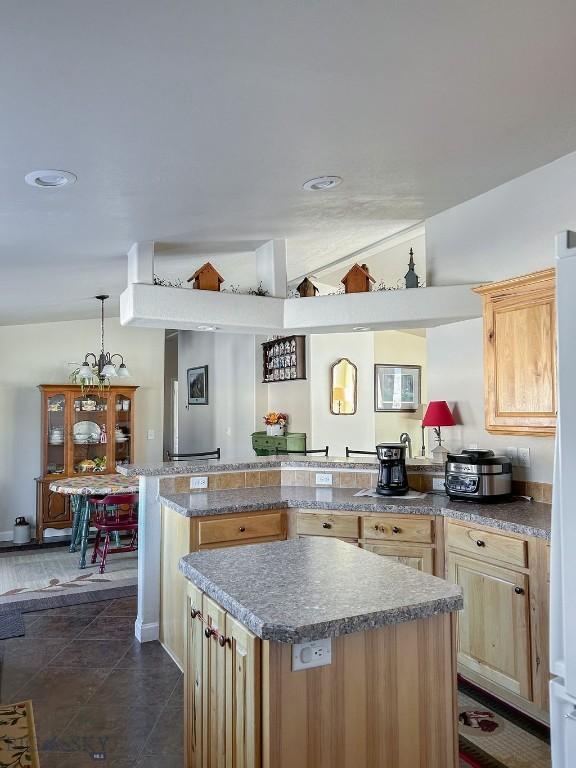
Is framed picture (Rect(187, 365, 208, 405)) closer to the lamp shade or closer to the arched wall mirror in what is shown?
the arched wall mirror

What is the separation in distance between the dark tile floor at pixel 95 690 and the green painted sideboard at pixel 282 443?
3020 millimetres

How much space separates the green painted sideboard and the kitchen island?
4.94m

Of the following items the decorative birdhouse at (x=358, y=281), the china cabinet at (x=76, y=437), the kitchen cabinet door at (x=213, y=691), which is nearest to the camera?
the kitchen cabinet door at (x=213, y=691)

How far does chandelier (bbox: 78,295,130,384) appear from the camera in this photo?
6062 mm

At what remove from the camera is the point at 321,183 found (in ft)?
9.53

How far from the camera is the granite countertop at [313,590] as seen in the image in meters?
1.45

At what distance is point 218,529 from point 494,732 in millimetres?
1638

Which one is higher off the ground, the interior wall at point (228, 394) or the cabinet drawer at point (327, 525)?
the interior wall at point (228, 394)

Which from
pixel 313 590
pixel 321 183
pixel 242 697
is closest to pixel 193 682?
pixel 242 697

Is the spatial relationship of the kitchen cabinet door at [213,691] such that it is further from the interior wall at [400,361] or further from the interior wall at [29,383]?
the interior wall at [400,361]

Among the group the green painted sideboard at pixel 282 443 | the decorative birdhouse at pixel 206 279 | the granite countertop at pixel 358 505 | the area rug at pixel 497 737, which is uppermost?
the decorative birdhouse at pixel 206 279

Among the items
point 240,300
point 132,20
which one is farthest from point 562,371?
point 240,300

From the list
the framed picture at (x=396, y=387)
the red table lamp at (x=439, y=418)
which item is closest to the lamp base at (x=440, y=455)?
the red table lamp at (x=439, y=418)

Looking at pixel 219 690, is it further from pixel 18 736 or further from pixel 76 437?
pixel 76 437
